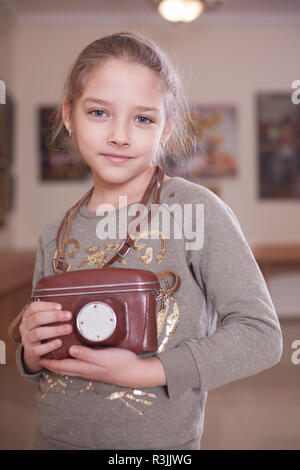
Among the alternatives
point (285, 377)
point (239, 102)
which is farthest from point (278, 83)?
point (285, 377)

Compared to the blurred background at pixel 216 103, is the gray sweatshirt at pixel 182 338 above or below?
below

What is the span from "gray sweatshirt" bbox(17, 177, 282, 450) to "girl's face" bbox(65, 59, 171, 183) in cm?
9

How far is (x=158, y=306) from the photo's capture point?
2.40 feet

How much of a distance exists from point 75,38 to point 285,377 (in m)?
3.74

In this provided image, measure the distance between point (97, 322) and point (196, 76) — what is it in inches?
179

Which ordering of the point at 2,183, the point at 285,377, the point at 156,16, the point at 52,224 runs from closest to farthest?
the point at 52,224, the point at 285,377, the point at 2,183, the point at 156,16

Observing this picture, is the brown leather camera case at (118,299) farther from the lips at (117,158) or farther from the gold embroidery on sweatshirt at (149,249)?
the lips at (117,158)

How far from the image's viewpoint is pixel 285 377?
2789mm

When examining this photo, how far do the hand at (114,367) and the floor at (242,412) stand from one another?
1267 mm

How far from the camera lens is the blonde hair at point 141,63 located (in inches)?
30.2

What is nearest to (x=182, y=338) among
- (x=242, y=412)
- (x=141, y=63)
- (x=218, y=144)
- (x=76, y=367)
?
(x=76, y=367)

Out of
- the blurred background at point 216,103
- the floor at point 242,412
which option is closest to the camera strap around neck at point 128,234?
the floor at point 242,412

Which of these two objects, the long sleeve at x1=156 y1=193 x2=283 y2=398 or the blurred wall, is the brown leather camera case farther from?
the blurred wall

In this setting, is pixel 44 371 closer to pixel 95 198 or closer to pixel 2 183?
pixel 95 198
